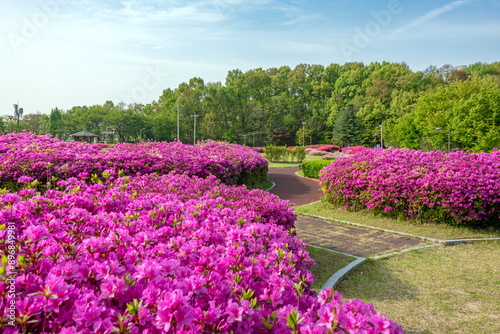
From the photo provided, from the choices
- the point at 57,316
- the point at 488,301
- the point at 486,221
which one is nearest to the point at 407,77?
the point at 486,221

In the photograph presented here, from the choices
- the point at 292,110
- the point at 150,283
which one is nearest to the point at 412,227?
the point at 150,283

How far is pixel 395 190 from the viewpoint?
796 centimetres

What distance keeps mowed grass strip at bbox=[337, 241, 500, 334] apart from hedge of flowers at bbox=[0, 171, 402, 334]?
7.00 ft

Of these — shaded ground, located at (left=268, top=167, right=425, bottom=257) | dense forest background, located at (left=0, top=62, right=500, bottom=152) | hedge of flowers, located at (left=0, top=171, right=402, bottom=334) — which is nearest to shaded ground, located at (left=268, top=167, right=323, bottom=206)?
shaded ground, located at (left=268, top=167, right=425, bottom=257)

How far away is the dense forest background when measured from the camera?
2115 inches

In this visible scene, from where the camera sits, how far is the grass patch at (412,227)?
701cm

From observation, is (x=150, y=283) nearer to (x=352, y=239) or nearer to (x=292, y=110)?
(x=352, y=239)

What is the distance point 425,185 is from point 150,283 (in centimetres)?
736

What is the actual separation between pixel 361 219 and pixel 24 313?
8.06 meters

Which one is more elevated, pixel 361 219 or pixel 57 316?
pixel 57 316

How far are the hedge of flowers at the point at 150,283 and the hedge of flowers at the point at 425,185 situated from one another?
6.00m

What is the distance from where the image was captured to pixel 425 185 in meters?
7.42

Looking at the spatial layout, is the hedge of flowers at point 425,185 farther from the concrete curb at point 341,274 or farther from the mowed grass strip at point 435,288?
the concrete curb at point 341,274

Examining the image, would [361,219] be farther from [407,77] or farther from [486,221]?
[407,77]
